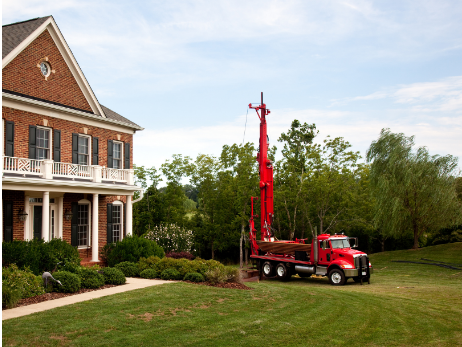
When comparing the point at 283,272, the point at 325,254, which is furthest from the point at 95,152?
the point at 325,254

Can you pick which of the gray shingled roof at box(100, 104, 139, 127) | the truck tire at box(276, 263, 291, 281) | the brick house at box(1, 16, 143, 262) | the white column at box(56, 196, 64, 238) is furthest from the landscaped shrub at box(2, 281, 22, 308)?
the gray shingled roof at box(100, 104, 139, 127)

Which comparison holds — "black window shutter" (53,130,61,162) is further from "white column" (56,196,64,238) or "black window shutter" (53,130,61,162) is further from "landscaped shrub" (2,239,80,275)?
"landscaped shrub" (2,239,80,275)

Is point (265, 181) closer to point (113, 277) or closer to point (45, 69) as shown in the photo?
point (113, 277)

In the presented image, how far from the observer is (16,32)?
2000 centimetres

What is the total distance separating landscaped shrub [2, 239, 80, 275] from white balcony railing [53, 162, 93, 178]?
377 cm

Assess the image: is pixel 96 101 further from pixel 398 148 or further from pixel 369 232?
pixel 369 232

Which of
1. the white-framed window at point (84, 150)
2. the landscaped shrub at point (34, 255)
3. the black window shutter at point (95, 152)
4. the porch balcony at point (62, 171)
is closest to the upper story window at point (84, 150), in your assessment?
the white-framed window at point (84, 150)

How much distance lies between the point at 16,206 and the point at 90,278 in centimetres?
718

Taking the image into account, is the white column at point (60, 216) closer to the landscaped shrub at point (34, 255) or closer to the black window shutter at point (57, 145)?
the black window shutter at point (57, 145)

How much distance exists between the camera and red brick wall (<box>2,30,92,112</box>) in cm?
1888

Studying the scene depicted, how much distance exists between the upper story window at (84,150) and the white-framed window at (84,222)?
196cm

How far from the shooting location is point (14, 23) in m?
21.1

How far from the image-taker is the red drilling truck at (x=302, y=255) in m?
19.7

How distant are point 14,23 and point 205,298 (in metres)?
17.0
